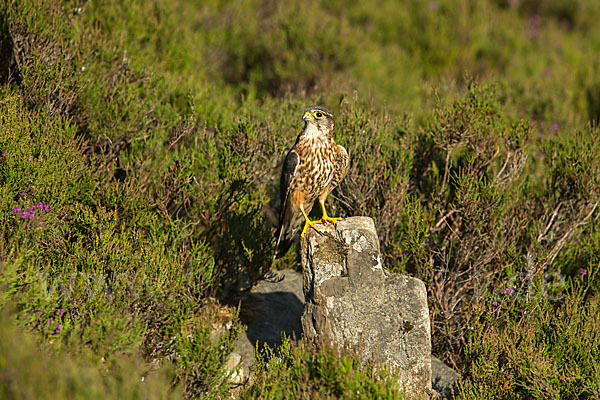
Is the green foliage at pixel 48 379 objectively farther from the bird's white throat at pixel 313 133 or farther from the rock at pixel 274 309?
the bird's white throat at pixel 313 133

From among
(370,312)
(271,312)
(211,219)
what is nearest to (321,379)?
(370,312)

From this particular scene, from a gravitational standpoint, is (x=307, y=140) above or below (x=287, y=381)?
above

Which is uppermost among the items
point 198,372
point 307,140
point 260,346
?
point 307,140

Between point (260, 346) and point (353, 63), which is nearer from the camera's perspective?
point (260, 346)

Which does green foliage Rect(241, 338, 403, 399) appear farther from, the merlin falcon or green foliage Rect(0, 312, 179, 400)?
the merlin falcon

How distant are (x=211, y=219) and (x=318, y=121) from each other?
5.52 ft

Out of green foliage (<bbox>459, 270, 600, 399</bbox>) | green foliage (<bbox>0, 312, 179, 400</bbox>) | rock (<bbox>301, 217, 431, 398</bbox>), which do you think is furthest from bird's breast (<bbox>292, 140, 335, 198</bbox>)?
green foliage (<bbox>0, 312, 179, 400</bbox>)

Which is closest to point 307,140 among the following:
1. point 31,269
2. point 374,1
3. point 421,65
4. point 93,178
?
point 93,178

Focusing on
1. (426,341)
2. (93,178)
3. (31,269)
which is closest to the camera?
(31,269)

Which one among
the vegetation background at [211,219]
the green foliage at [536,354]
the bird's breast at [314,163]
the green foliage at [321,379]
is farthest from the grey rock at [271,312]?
the green foliage at [536,354]

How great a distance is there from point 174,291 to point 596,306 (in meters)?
3.51

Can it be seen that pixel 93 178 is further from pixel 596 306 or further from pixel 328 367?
pixel 596 306

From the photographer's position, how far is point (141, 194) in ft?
17.2

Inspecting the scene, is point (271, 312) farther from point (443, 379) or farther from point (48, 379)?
point (48, 379)
